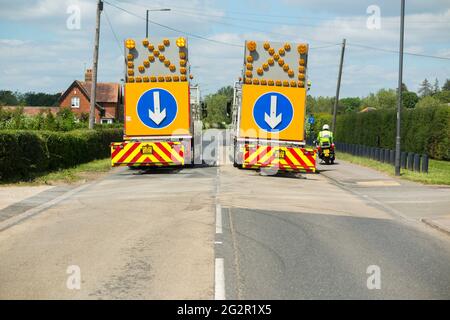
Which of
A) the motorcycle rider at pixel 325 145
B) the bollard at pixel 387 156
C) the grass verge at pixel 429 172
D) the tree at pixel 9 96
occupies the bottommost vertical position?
the grass verge at pixel 429 172

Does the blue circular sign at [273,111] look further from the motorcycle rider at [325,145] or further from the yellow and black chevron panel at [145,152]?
the motorcycle rider at [325,145]

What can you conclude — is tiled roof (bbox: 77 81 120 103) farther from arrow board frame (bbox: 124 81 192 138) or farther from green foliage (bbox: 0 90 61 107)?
arrow board frame (bbox: 124 81 192 138)

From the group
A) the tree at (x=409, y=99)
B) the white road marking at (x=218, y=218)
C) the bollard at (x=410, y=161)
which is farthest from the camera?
the tree at (x=409, y=99)

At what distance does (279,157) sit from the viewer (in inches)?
916

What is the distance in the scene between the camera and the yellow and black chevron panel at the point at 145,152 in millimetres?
23719

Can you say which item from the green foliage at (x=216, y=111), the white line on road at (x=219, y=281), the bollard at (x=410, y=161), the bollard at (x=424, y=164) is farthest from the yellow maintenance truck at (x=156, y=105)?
the green foliage at (x=216, y=111)

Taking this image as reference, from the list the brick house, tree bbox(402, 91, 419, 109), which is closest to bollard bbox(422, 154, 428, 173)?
the brick house

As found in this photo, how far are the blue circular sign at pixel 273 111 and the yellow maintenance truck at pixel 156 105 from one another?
7.79 ft

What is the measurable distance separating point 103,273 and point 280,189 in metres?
11.5

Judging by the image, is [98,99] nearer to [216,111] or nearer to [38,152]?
[216,111]
